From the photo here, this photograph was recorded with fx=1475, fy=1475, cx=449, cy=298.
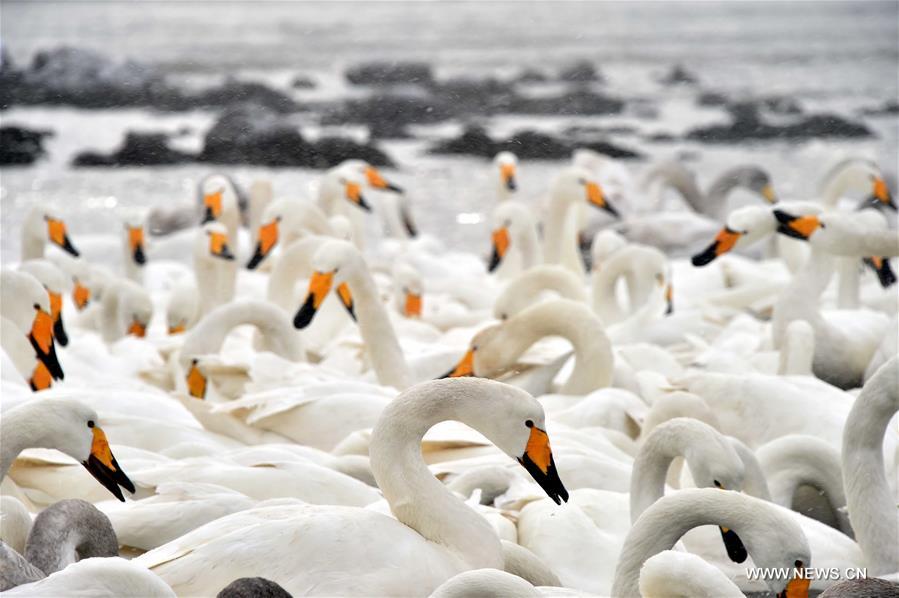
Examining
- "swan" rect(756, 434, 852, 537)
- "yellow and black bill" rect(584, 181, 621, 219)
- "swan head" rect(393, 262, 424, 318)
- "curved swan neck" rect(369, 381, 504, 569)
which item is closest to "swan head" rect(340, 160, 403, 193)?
"yellow and black bill" rect(584, 181, 621, 219)

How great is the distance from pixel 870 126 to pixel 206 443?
14.5 meters

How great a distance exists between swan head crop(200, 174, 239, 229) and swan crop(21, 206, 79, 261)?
2.89ft

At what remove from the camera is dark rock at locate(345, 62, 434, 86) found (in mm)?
24016

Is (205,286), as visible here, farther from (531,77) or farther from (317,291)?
(531,77)

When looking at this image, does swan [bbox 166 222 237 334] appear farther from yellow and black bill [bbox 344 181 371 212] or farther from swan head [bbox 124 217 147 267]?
yellow and black bill [bbox 344 181 371 212]

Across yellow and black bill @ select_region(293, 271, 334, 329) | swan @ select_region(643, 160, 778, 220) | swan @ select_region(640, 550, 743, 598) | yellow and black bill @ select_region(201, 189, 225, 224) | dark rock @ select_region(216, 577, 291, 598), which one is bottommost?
swan @ select_region(643, 160, 778, 220)

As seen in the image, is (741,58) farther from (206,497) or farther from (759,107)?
(206,497)

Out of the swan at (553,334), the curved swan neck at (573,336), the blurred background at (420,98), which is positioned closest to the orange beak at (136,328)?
the swan at (553,334)

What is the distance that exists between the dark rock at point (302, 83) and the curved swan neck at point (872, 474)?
19.5 meters

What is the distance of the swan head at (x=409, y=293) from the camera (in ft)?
23.5

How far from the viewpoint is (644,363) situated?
5953mm

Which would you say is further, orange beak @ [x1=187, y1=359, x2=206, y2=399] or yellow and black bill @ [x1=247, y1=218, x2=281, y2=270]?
yellow and black bill @ [x1=247, y1=218, x2=281, y2=270]

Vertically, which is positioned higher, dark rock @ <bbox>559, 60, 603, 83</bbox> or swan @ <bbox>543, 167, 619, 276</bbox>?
swan @ <bbox>543, 167, 619, 276</bbox>

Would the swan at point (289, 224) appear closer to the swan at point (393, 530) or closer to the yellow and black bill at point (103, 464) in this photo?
the yellow and black bill at point (103, 464)
